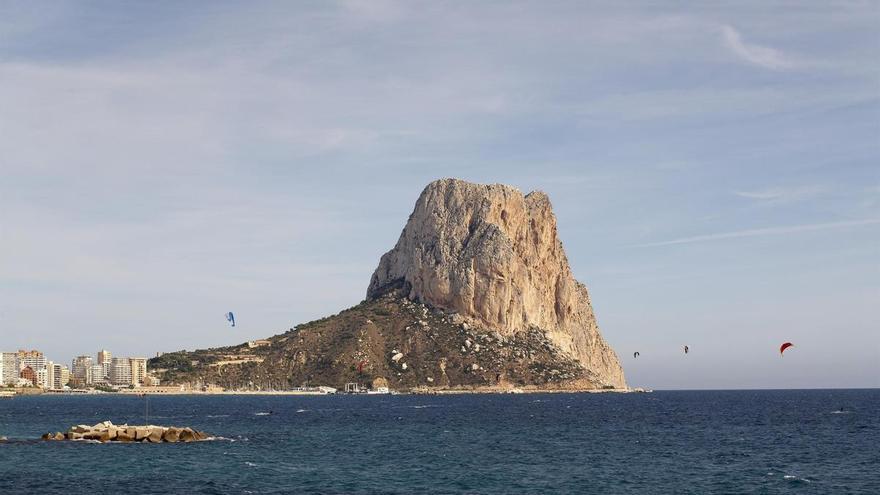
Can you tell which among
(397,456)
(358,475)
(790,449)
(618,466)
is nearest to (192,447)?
(397,456)

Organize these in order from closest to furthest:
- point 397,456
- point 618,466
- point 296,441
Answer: point 618,466 → point 397,456 → point 296,441

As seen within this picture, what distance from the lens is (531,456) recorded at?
7050 centimetres

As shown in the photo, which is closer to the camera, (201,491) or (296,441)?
(201,491)

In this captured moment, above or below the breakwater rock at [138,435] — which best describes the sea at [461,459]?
below

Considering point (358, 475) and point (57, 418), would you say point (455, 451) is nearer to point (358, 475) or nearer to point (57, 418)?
point (358, 475)

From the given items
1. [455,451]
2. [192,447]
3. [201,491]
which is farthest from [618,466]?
[192,447]

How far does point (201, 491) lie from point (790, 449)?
4857 centimetres

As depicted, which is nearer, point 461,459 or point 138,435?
point 461,459

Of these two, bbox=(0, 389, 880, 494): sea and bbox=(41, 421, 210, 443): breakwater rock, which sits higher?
bbox=(41, 421, 210, 443): breakwater rock

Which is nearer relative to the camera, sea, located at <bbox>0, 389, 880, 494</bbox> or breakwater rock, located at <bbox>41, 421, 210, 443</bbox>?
sea, located at <bbox>0, 389, 880, 494</bbox>

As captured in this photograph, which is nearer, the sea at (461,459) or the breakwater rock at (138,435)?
the sea at (461,459)

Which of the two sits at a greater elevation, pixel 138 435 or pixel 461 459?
pixel 138 435

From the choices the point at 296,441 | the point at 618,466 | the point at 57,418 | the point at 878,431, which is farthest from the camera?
the point at 57,418

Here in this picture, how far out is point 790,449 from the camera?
77.2 m
